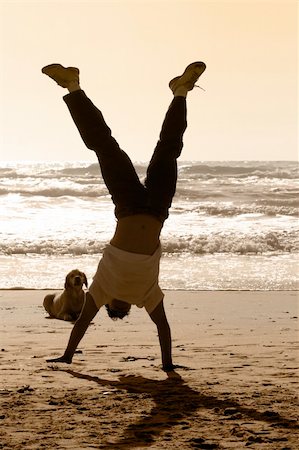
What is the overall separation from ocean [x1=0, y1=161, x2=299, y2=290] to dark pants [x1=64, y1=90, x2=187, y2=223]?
6.03 meters

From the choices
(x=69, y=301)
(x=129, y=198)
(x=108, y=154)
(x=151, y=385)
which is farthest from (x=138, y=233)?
(x=69, y=301)

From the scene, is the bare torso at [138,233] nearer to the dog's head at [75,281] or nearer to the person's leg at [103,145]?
the person's leg at [103,145]

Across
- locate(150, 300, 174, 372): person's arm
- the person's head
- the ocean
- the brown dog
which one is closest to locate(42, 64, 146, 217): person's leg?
the person's head

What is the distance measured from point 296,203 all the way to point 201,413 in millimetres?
22548

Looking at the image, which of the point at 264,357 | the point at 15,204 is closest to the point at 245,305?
the point at 264,357

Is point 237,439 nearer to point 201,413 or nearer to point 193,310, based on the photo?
point 201,413

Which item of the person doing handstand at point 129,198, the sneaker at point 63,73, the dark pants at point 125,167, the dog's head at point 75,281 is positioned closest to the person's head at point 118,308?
the person doing handstand at point 129,198

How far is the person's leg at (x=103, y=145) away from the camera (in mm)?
6273

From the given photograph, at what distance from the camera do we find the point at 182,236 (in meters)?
17.8

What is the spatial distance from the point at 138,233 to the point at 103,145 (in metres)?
0.69

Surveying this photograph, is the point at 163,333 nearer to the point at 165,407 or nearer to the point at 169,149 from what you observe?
the point at 165,407

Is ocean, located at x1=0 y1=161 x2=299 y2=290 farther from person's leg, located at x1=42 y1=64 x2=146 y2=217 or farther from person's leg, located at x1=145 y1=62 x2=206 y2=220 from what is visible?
person's leg, located at x1=42 y1=64 x2=146 y2=217

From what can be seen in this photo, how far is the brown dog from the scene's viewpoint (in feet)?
31.9

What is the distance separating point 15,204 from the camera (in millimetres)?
26641
